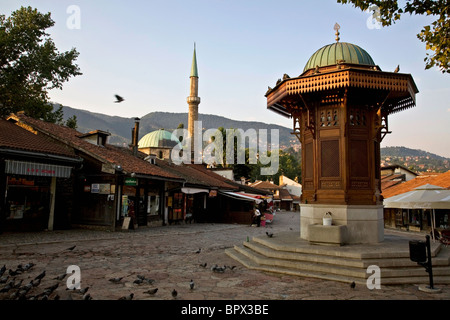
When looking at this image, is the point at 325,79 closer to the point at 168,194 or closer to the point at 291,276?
the point at 291,276

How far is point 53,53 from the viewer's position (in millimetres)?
26766

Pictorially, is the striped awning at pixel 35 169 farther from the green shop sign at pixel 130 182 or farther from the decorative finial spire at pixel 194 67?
the decorative finial spire at pixel 194 67

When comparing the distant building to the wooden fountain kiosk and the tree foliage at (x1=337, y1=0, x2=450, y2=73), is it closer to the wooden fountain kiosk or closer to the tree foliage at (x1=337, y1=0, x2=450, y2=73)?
the wooden fountain kiosk

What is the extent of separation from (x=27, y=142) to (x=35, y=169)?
145cm

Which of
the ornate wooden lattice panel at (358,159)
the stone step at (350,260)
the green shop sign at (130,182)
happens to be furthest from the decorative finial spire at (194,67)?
the stone step at (350,260)

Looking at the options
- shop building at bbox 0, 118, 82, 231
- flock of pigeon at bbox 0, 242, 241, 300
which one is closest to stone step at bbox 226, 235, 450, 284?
flock of pigeon at bbox 0, 242, 241, 300

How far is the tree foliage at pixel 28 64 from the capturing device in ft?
76.4

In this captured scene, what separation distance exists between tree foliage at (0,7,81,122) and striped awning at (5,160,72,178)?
11450 millimetres

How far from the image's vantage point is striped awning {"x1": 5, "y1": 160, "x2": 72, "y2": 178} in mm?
13148

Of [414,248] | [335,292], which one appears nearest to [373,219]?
[414,248]

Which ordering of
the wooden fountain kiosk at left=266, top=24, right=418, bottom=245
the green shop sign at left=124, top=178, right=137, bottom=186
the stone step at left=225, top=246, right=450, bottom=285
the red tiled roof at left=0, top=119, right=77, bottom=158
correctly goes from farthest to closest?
the green shop sign at left=124, top=178, right=137, bottom=186 < the red tiled roof at left=0, top=119, right=77, bottom=158 < the wooden fountain kiosk at left=266, top=24, right=418, bottom=245 < the stone step at left=225, top=246, right=450, bottom=285
